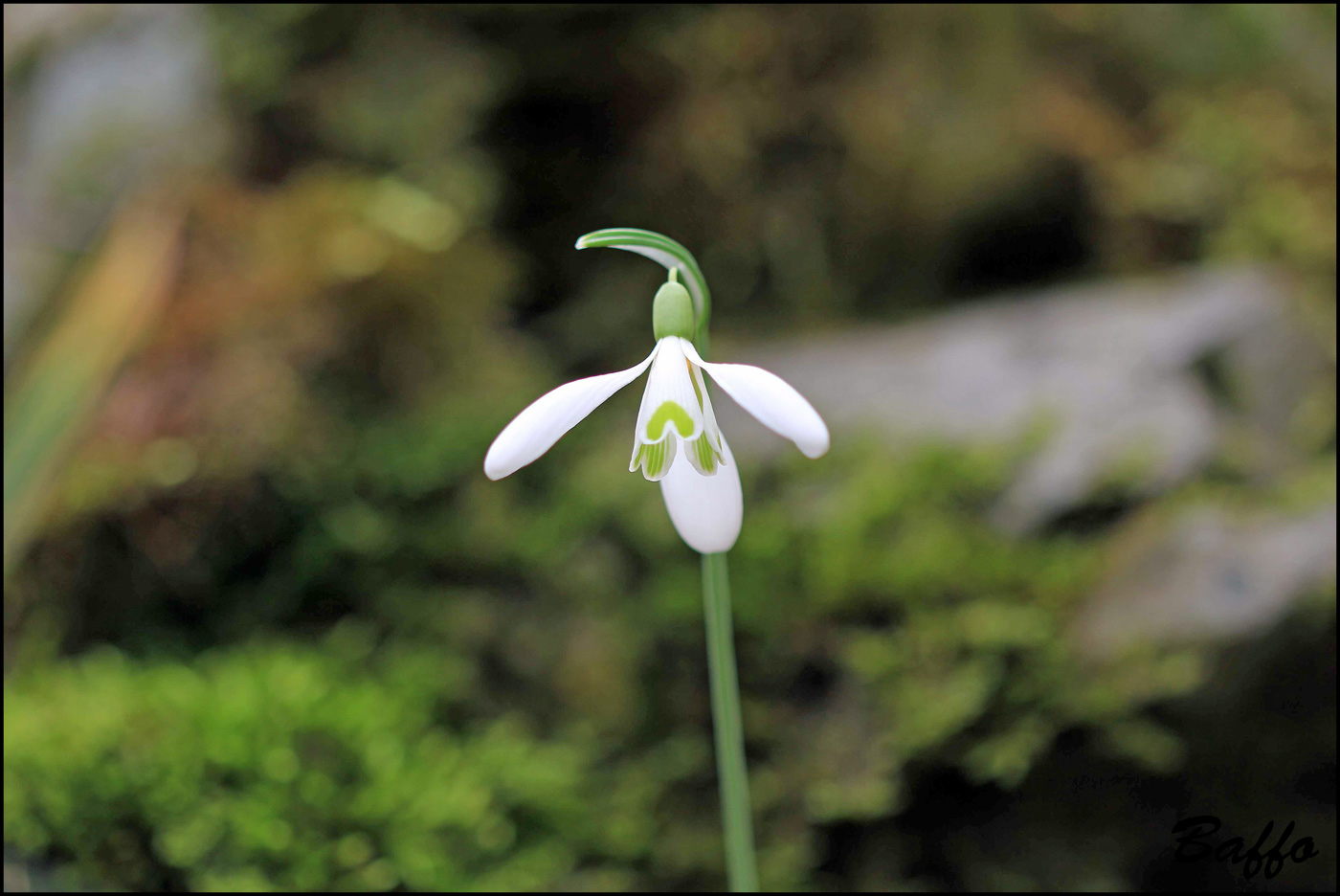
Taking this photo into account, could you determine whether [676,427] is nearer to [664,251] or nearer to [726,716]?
[664,251]

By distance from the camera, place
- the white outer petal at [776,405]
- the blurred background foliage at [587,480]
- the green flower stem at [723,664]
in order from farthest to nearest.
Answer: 1. the blurred background foliage at [587,480]
2. the green flower stem at [723,664]
3. the white outer petal at [776,405]

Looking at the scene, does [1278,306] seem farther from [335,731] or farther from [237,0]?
[237,0]

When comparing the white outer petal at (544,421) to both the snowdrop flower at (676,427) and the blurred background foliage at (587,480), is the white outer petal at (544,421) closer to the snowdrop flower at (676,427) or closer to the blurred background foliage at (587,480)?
the snowdrop flower at (676,427)

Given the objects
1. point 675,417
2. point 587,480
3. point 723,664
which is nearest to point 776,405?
point 675,417

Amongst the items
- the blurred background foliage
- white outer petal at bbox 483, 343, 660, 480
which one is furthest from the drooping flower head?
the blurred background foliage

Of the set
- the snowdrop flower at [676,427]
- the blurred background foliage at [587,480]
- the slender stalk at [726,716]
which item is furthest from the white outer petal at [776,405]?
the blurred background foliage at [587,480]

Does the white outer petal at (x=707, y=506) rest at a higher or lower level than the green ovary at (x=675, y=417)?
lower
